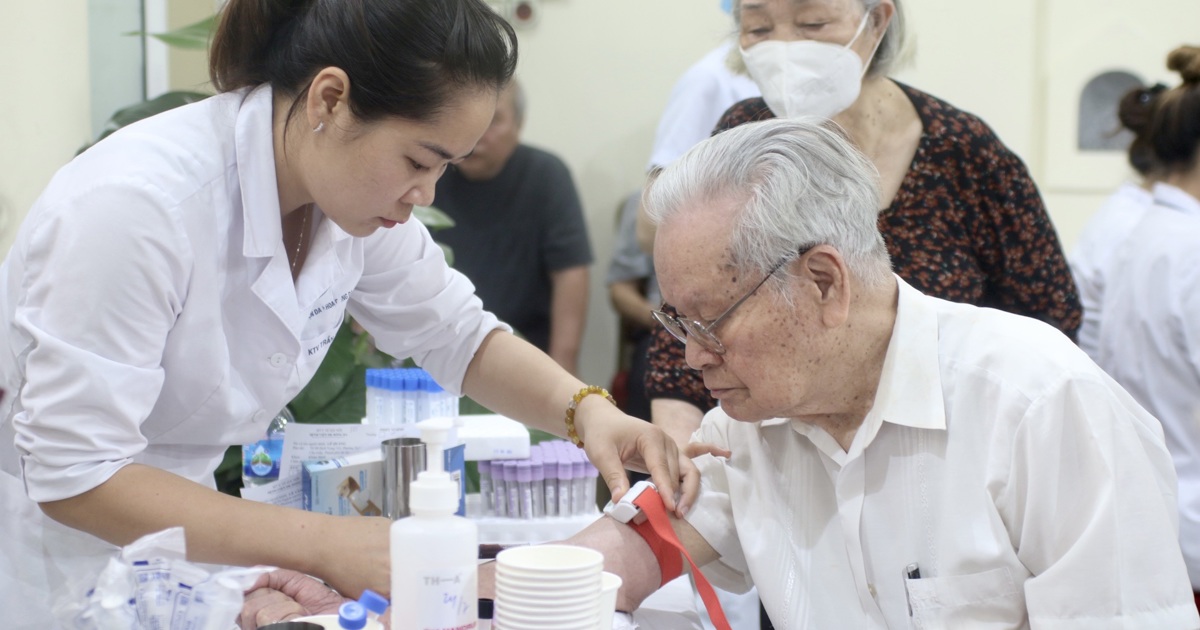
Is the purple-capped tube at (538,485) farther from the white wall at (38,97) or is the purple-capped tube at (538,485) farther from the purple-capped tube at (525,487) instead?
the white wall at (38,97)

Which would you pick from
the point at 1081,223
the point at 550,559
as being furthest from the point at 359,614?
the point at 1081,223

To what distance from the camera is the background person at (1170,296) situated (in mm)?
2807

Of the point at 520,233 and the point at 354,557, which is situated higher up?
the point at 354,557

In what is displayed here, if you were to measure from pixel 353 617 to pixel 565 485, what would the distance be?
1.01 metres

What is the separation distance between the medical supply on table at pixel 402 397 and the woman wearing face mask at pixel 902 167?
0.45 metres

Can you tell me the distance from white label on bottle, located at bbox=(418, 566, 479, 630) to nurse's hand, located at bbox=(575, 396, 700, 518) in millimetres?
608

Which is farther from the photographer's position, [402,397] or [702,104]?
[702,104]

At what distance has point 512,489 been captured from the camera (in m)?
1.97

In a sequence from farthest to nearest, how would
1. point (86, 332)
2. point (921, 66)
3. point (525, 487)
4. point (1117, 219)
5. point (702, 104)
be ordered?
point (921, 66)
point (702, 104)
point (1117, 219)
point (525, 487)
point (86, 332)

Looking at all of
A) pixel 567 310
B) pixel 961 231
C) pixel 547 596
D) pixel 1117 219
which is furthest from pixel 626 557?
pixel 567 310

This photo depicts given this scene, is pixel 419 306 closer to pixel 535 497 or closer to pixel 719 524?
pixel 535 497

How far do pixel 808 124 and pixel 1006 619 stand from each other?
0.66 metres

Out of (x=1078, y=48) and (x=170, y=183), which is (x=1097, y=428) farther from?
(x=1078, y=48)

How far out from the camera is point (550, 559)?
1.05 m
